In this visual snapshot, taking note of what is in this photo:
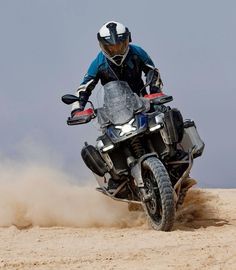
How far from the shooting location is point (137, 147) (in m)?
8.89

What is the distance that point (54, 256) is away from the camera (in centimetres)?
652

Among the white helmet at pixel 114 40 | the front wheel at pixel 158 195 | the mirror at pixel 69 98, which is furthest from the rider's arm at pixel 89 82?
the front wheel at pixel 158 195

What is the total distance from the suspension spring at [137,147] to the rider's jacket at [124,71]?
3.41ft

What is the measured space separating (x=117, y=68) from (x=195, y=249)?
12.4ft

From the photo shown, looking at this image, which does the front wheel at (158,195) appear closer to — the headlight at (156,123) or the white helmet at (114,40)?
the headlight at (156,123)

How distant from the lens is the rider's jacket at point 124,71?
979 centimetres

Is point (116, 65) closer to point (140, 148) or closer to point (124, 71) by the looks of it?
point (124, 71)

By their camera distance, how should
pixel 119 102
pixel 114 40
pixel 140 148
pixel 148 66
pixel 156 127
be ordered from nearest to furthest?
pixel 156 127
pixel 140 148
pixel 119 102
pixel 114 40
pixel 148 66

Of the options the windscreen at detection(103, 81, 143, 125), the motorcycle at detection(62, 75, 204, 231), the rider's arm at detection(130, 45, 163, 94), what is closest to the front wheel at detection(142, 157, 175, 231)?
the motorcycle at detection(62, 75, 204, 231)

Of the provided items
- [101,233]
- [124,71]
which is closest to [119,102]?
[124,71]

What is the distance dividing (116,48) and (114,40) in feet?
0.35

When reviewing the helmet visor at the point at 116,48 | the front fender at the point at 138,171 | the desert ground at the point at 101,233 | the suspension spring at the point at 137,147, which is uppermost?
the helmet visor at the point at 116,48

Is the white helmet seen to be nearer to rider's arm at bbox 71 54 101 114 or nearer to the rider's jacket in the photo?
the rider's jacket

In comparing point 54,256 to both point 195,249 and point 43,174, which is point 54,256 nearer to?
point 195,249
